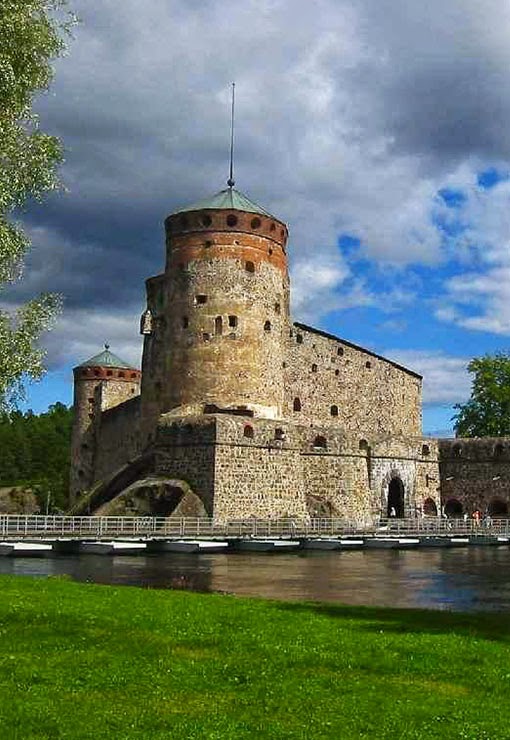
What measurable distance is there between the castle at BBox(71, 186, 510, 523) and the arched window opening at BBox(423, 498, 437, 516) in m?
0.07

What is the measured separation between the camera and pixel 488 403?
6234cm

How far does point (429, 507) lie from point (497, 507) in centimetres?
374

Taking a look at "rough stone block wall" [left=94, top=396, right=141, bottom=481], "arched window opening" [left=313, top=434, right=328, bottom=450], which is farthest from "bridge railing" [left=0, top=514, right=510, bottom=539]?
"rough stone block wall" [left=94, top=396, right=141, bottom=481]

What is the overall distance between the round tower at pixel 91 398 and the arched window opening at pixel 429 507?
22.1 m

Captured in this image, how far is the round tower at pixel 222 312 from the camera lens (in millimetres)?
44062

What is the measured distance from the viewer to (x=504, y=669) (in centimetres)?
927

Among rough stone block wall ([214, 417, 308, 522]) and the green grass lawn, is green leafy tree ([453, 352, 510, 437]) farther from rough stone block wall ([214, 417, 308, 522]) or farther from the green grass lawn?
the green grass lawn

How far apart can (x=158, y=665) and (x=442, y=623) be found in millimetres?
5561

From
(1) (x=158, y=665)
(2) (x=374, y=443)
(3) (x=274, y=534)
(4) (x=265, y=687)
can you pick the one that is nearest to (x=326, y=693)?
(4) (x=265, y=687)

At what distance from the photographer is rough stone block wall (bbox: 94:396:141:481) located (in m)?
53.7

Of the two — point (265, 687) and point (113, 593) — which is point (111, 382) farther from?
point (265, 687)

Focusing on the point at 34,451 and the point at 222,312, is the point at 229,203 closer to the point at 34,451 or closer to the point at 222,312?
the point at 222,312

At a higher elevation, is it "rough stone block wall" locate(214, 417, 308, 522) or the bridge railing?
"rough stone block wall" locate(214, 417, 308, 522)

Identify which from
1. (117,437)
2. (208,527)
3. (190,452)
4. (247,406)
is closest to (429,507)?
(247,406)
